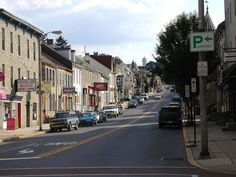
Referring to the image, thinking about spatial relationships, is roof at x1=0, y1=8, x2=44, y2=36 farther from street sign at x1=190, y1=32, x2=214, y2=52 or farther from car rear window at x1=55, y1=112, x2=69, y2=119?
Answer: street sign at x1=190, y1=32, x2=214, y2=52

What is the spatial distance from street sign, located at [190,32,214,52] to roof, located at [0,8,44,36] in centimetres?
3300

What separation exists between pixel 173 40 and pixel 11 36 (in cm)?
1510

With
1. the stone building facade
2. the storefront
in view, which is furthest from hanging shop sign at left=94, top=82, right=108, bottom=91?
the storefront

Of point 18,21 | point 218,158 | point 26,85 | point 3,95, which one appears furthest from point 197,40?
point 18,21

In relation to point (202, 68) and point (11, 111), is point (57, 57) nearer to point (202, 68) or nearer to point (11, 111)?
point (11, 111)

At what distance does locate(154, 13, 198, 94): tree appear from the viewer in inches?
1943

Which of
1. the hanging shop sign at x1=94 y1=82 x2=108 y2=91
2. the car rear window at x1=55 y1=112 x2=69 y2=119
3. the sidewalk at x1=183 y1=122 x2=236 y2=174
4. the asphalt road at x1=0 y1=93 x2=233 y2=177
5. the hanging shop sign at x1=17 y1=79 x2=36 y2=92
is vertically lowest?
the asphalt road at x1=0 y1=93 x2=233 y2=177

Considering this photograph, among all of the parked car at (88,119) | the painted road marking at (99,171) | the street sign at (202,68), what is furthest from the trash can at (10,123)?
the street sign at (202,68)

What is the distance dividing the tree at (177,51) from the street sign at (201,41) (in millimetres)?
29289

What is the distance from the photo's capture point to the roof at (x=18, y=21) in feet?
167

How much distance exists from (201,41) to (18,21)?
37.7 meters

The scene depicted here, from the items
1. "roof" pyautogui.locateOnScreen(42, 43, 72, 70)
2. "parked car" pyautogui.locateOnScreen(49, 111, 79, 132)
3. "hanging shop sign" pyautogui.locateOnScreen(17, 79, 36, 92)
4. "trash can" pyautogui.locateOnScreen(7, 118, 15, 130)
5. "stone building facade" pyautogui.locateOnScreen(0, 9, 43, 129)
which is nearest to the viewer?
"parked car" pyautogui.locateOnScreen(49, 111, 79, 132)

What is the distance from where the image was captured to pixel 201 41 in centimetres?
1967

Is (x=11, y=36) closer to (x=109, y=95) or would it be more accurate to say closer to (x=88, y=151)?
(x=88, y=151)
